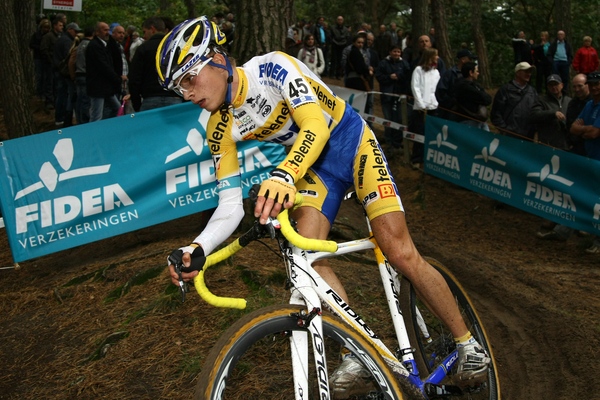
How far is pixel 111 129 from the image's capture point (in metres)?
7.23

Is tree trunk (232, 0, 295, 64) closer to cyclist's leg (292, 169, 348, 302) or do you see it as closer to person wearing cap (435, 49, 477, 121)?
cyclist's leg (292, 169, 348, 302)

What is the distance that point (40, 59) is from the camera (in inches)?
679

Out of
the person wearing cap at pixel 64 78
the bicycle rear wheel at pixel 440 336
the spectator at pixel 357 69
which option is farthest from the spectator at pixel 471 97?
the person wearing cap at pixel 64 78

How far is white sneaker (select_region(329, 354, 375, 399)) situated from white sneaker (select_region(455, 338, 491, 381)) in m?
0.82

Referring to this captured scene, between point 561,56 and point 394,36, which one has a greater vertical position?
point 394,36

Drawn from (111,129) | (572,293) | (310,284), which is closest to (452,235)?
(572,293)

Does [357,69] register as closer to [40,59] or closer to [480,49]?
[480,49]

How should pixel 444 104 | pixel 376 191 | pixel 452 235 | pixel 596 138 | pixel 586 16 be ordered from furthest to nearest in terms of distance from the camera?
pixel 586 16 < pixel 444 104 < pixel 452 235 < pixel 596 138 < pixel 376 191

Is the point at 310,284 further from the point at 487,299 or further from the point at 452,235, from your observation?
the point at 452,235

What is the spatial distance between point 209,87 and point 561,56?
54.8 ft

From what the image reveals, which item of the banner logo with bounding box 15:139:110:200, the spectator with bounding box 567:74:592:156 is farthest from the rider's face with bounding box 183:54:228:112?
the spectator with bounding box 567:74:592:156

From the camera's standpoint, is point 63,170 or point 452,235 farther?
point 452,235

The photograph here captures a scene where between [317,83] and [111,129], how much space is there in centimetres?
385

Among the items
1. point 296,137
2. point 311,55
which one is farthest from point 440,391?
point 311,55
